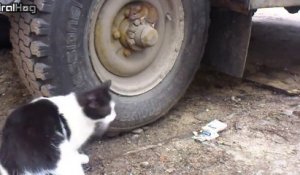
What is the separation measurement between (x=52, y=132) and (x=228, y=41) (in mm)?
1704

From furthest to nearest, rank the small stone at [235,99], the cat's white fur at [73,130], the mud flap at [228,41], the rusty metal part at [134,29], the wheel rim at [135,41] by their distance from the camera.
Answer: the small stone at [235,99], the mud flap at [228,41], the rusty metal part at [134,29], the wheel rim at [135,41], the cat's white fur at [73,130]

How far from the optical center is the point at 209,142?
3.10 m

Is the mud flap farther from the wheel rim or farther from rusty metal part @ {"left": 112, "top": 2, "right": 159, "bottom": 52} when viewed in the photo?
rusty metal part @ {"left": 112, "top": 2, "right": 159, "bottom": 52}

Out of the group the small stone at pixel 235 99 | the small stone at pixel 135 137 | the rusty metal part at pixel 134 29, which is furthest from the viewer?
the small stone at pixel 235 99

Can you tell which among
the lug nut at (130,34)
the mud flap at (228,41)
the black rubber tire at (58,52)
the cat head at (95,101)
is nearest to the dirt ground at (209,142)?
the black rubber tire at (58,52)

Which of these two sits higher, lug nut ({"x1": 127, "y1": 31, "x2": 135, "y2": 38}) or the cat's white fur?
lug nut ({"x1": 127, "y1": 31, "x2": 135, "y2": 38})

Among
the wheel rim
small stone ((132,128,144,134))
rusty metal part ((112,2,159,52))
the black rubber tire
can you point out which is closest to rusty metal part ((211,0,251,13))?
the wheel rim

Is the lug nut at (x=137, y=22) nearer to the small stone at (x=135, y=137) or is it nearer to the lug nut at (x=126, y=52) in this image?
the lug nut at (x=126, y=52)

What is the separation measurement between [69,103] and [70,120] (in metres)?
0.09

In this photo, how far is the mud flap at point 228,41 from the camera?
3.44m

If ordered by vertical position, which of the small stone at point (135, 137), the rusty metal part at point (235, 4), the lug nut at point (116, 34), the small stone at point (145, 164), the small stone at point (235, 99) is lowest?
the small stone at point (145, 164)

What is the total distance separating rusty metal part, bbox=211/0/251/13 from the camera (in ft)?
10.4

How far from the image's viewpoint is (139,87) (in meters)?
3.12

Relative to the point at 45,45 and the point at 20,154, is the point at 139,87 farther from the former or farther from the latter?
the point at 20,154
